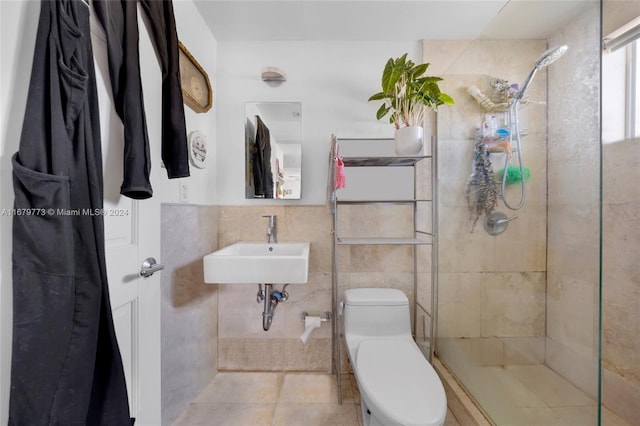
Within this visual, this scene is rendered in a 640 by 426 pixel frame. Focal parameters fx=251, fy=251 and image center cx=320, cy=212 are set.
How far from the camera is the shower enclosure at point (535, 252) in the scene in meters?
0.89

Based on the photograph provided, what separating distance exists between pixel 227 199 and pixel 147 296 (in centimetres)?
88

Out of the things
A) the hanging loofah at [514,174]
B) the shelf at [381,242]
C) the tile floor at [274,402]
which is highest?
the hanging loofah at [514,174]

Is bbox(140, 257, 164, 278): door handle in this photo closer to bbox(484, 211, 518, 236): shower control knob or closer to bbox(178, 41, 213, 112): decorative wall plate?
bbox(178, 41, 213, 112): decorative wall plate

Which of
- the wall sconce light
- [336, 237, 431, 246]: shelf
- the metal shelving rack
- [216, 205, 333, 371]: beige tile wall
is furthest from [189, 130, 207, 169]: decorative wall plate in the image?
[336, 237, 431, 246]: shelf

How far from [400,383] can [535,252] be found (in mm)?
849

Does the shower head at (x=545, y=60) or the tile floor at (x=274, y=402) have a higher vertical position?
the shower head at (x=545, y=60)

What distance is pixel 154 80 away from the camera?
0.90m

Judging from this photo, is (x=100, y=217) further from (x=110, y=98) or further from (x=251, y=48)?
(x=251, y=48)

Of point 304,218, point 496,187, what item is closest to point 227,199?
point 304,218

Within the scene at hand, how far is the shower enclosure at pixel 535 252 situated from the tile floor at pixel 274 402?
0.39 m

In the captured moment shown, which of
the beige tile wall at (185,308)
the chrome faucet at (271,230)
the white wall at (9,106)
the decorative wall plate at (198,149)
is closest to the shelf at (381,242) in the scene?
the chrome faucet at (271,230)

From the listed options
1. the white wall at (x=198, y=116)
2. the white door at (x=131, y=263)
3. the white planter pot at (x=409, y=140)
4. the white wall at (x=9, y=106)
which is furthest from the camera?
the white planter pot at (x=409, y=140)

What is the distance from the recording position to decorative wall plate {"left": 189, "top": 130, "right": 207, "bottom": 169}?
1.35 meters

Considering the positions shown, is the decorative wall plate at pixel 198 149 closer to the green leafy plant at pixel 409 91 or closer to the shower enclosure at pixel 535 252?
the green leafy plant at pixel 409 91
